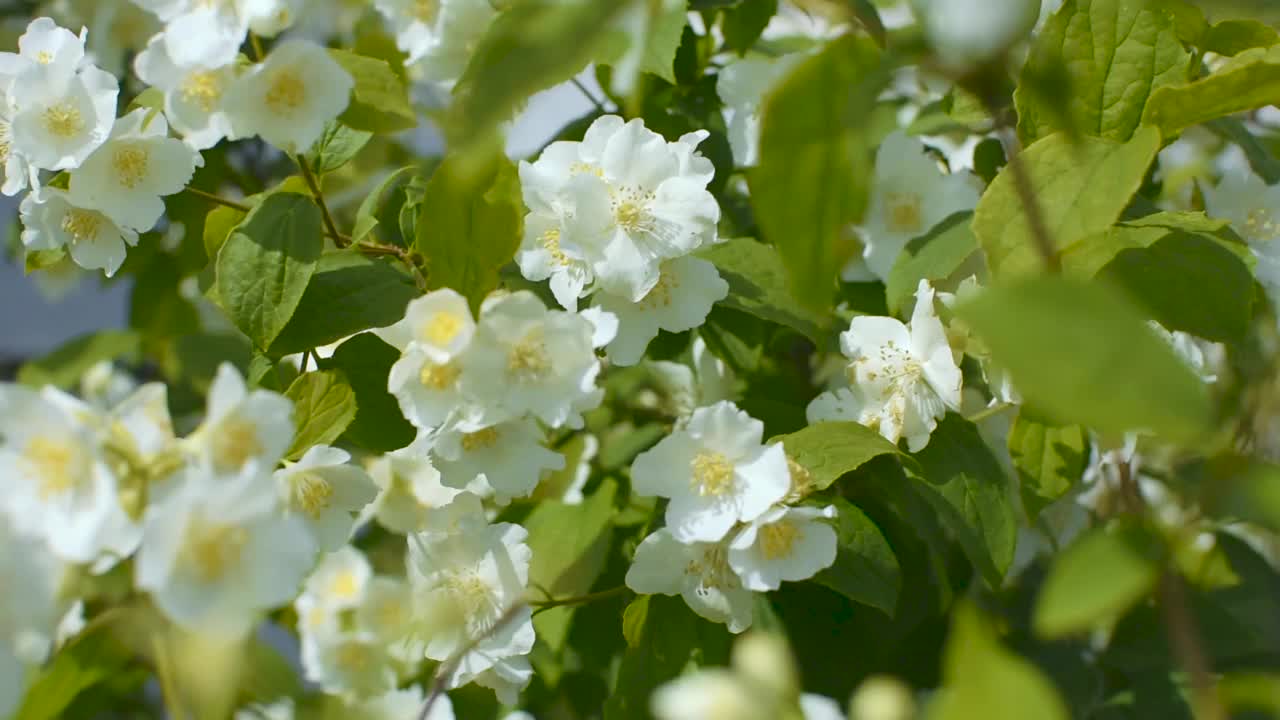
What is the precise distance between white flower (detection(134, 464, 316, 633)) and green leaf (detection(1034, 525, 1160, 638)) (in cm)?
37

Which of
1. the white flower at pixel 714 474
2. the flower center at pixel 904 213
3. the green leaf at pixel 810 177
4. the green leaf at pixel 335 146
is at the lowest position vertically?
the flower center at pixel 904 213

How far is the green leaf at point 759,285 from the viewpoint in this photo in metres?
1.07

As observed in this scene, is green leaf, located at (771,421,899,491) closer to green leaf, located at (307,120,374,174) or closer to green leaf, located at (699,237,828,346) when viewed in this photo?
green leaf, located at (699,237,828,346)

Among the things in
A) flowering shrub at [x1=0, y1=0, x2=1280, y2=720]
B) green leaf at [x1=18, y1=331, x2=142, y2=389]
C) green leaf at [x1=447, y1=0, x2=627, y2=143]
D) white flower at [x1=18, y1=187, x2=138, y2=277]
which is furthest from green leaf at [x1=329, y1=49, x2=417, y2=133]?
green leaf at [x1=18, y1=331, x2=142, y2=389]

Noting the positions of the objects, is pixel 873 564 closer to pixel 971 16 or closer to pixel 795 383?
pixel 795 383

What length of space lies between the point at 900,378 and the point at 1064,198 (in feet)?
0.70

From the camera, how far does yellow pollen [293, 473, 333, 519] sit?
918 millimetres

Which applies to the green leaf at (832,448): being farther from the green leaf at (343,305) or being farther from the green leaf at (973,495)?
the green leaf at (343,305)

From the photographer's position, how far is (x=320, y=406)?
0.98 metres

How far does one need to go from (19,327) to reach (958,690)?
124 inches

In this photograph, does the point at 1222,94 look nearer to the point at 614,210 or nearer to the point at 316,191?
the point at 614,210

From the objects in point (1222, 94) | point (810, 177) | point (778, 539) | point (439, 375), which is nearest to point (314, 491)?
point (439, 375)

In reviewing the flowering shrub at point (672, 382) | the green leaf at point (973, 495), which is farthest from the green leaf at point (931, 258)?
the green leaf at point (973, 495)

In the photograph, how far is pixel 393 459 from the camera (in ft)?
4.17
